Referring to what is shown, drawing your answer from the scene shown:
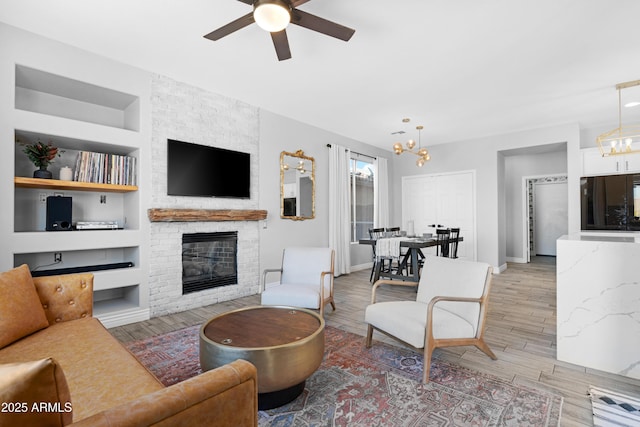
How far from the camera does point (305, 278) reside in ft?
12.4

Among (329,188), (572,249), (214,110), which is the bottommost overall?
(572,249)

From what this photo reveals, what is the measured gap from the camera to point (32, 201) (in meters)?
3.25

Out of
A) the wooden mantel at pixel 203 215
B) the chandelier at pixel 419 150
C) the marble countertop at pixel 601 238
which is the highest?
the chandelier at pixel 419 150

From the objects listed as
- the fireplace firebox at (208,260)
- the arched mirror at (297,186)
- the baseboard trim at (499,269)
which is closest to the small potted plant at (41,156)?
the fireplace firebox at (208,260)

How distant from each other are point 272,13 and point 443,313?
8.18 feet

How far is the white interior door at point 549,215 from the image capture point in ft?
27.8

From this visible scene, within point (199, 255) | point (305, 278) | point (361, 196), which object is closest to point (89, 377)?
point (305, 278)

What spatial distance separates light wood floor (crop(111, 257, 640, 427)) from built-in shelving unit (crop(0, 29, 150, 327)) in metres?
0.65

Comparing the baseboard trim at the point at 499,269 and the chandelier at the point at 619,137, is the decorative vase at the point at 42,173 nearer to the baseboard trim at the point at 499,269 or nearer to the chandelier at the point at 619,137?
the chandelier at the point at 619,137

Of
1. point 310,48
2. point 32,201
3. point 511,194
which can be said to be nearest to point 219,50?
point 310,48

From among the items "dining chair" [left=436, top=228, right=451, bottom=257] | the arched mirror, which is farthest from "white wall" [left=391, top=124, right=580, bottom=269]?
the arched mirror

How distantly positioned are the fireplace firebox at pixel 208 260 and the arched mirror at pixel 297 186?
1081 millimetres

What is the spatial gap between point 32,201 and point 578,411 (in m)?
4.86

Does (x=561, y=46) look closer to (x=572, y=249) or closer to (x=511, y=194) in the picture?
(x=572, y=249)
